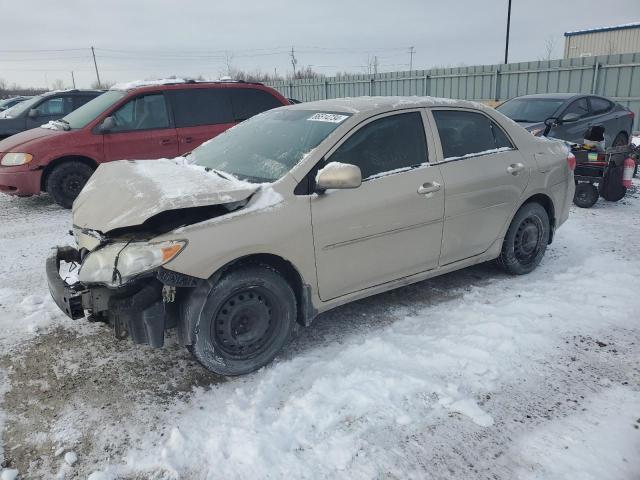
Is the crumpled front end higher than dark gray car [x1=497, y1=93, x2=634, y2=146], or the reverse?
dark gray car [x1=497, y1=93, x2=634, y2=146]

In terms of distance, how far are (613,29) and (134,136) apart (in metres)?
43.0

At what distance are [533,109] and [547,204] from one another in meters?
6.10

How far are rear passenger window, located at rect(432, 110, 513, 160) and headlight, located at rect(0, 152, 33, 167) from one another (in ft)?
19.9

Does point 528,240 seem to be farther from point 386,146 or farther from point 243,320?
point 243,320

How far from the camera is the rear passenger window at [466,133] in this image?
4.16m

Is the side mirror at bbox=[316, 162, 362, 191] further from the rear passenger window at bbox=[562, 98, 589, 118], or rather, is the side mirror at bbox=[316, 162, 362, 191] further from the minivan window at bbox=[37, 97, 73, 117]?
the minivan window at bbox=[37, 97, 73, 117]

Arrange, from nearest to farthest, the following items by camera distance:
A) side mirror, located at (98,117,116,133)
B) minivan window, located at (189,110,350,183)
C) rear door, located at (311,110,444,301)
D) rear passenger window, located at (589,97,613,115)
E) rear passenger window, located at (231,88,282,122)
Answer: rear door, located at (311,110,444,301) → minivan window, located at (189,110,350,183) → side mirror, located at (98,117,116,133) → rear passenger window, located at (231,88,282,122) → rear passenger window, located at (589,97,613,115)

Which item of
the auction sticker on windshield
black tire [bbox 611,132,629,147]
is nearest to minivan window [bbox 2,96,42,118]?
the auction sticker on windshield

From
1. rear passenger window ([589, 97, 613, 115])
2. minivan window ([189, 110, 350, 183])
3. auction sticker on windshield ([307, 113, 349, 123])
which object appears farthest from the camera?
rear passenger window ([589, 97, 613, 115])

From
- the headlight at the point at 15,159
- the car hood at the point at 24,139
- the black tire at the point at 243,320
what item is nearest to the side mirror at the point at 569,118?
the black tire at the point at 243,320

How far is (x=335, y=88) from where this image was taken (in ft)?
88.7

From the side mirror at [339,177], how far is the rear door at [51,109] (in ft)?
33.1

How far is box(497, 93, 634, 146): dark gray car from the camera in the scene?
31.8ft

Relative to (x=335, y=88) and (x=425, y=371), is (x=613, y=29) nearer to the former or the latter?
(x=335, y=88)
